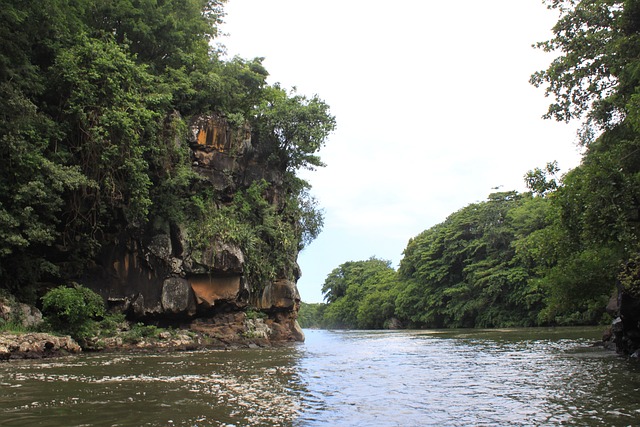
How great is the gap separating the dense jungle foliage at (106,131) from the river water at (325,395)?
318 inches

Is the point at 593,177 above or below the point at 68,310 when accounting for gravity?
above

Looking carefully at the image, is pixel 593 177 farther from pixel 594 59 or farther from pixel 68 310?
pixel 68 310

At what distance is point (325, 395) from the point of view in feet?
28.6

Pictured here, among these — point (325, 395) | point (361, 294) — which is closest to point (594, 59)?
point (325, 395)

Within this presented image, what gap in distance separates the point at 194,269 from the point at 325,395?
18.5m

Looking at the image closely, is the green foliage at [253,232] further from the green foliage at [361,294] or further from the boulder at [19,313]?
the green foliage at [361,294]

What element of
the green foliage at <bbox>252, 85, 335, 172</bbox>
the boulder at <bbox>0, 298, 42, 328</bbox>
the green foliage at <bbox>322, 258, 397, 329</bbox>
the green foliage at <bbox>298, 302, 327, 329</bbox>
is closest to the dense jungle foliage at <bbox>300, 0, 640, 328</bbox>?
the green foliage at <bbox>252, 85, 335, 172</bbox>

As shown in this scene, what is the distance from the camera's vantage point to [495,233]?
54281mm

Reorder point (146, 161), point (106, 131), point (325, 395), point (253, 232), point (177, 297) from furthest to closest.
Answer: point (253, 232)
point (177, 297)
point (146, 161)
point (106, 131)
point (325, 395)

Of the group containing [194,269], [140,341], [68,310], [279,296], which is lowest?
[140,341]

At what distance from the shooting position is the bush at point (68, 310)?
1941 centimetres

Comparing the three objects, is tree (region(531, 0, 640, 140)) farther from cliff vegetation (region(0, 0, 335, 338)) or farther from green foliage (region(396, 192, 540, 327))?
green foliage (region(396, 192, 540, 327))

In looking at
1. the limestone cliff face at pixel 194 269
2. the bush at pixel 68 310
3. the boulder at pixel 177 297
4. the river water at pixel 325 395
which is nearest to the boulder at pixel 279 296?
the limestone cliff face at pixel 194 269

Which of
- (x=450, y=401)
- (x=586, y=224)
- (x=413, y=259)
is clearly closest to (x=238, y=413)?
(x=450, y=401)
